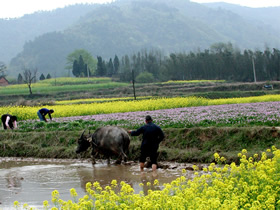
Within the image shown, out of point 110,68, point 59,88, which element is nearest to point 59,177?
point 59,88

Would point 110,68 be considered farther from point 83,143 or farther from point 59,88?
point 83,143

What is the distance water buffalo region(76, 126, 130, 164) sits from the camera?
52.4ft

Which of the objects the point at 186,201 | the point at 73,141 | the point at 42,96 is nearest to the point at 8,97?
the point at 42,96

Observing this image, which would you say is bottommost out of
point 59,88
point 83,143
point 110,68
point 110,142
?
point 83,143

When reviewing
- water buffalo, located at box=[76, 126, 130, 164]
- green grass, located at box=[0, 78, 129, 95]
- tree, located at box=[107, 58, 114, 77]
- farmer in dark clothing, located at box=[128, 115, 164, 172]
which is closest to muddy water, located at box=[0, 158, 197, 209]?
water buffalo, located at box=[76, 126, 130, 164]

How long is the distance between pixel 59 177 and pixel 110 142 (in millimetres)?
2373

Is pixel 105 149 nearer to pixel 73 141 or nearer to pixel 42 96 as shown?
pixel 73 141

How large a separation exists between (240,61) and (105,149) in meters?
64.2

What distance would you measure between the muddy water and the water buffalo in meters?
0.44

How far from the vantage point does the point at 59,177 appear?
47.9 ft

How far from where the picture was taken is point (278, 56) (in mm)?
72062

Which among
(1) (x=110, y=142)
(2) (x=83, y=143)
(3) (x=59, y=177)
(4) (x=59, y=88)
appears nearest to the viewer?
(3) (x=59, y=177)

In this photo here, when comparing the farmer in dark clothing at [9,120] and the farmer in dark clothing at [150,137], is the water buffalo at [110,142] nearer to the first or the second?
the farmer in dark clothing at [150,137]

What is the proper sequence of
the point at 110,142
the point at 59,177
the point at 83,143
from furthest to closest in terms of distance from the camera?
the point at 83,143, the point at 110,142, the point at 59,177
